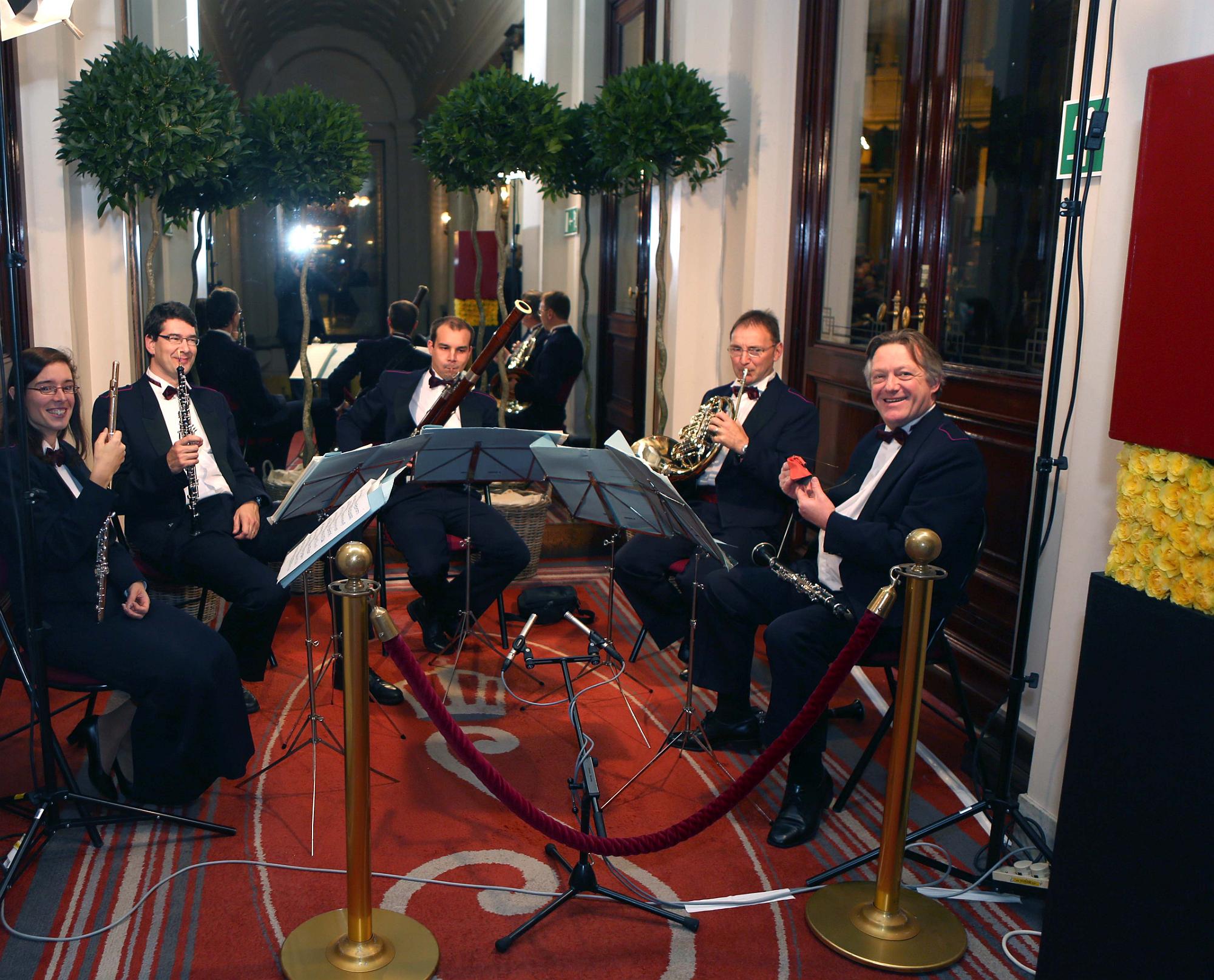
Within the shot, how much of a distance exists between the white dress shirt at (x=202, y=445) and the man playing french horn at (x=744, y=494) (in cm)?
150

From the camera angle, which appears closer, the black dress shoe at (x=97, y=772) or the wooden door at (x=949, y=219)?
the black dress shoe at (x=97, y=772)

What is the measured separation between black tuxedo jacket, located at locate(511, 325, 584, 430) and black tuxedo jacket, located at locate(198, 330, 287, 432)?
1789 mm

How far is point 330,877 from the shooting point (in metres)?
2.73

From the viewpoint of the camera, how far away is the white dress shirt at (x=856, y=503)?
3178 millimetres

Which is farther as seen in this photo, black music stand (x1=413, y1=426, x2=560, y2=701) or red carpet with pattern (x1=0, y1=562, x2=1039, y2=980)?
black music stand (x1=413, y1=426, x2=560, y2=701)

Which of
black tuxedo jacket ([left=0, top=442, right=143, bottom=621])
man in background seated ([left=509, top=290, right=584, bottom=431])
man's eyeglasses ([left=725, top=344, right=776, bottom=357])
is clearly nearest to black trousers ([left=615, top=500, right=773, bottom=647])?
man's eyeglasses ([left=725, top=344, right=776, bottom=357])

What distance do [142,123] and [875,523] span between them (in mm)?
3613

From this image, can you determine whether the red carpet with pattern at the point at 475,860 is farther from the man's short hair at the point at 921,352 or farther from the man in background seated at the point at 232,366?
the man in background seated at the point at 232,366

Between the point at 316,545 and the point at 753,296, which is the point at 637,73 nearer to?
the point at 753,296

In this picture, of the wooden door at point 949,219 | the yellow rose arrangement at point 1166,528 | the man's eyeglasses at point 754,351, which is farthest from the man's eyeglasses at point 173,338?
the yellow rose arrangement at point 1166,528

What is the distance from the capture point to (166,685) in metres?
2.84

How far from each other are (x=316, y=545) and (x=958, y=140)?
295 cm

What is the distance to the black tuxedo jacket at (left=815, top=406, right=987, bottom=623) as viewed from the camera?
2.88m

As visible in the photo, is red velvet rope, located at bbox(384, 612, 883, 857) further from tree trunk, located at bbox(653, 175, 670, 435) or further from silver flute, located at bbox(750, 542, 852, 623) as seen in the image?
tree trunk, located at bbox(653, 175, 670, 435)
